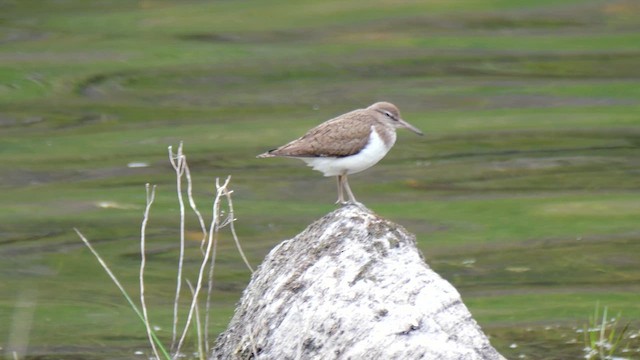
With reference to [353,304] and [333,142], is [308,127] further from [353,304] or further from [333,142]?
[353,304]

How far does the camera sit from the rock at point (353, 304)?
520 centimetres

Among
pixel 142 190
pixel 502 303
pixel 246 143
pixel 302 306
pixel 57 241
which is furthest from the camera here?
pixel 246 143

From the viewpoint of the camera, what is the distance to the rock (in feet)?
17.1

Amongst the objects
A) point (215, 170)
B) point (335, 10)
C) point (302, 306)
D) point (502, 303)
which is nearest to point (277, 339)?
point (302, 306)

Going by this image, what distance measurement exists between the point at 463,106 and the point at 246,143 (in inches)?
76.0

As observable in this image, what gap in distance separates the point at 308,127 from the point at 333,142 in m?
4.68

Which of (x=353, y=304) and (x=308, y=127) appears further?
(x=308, y=127)

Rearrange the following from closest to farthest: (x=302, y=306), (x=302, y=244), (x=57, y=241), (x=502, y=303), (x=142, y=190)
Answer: (x=302, y=306) < (x=302, y=244) < (x=502, y=303) < (x=57, y=241) < (x=142, y=190)

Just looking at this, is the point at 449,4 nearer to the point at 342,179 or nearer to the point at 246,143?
the point at 246,143

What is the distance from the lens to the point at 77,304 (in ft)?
28.9

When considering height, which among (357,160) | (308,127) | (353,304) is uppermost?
(357,160)

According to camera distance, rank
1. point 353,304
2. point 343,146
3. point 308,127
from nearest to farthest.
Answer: point 353,304
point 343,146
point 308,127

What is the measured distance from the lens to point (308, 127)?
1133 cm

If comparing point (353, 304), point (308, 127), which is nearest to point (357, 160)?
point (353, 304)
